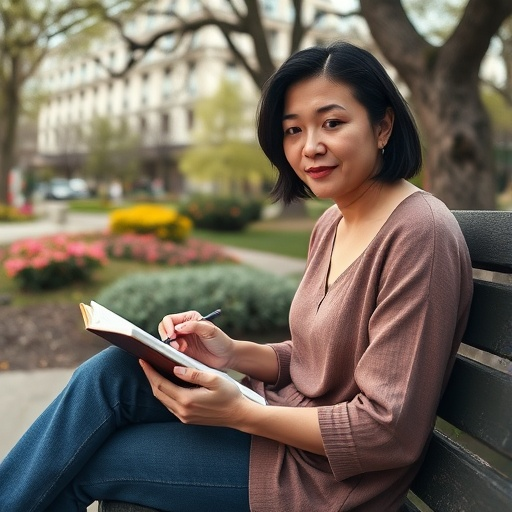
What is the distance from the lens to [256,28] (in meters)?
11.7

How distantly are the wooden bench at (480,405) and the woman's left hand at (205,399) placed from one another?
0.27 m

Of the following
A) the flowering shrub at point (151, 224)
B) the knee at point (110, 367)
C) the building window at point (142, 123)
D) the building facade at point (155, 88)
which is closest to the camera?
the knee at point (110, 367)

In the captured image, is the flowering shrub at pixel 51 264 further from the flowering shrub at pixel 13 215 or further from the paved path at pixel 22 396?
the flowering shrub at pixel 13 215

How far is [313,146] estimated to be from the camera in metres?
1.76

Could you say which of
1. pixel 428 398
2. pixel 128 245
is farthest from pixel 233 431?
pixel 128 245

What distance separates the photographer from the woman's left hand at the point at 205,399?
162cm

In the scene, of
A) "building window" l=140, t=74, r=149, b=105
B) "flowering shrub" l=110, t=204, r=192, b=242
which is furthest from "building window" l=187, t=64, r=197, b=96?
"flowering shrub" l=110, t=204, r=192, b=242

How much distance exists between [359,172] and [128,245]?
9737 mm

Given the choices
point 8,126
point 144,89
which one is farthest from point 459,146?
point 144,89

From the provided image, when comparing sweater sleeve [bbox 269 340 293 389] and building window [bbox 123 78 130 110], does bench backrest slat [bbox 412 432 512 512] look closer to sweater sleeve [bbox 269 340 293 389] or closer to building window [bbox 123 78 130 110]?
sweater sleeve [bbox 269 340 293 389]

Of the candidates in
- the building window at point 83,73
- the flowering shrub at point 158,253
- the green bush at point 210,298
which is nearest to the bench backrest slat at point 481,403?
the green bush at point 210,298

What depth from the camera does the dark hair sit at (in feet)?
5.60

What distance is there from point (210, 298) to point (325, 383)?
14.6 ft

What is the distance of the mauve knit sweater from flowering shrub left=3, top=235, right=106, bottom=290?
23.3ft
